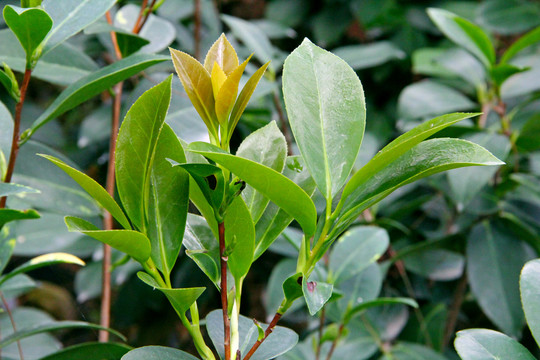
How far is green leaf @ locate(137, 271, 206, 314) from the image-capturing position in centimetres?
34

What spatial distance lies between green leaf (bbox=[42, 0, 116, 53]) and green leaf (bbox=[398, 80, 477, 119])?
676 mm

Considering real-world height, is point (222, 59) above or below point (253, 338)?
above

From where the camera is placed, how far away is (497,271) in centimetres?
92

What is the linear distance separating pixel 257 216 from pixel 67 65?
408 mm

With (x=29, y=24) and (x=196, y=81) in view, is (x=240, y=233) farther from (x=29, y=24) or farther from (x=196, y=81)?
(x=29, y=24)

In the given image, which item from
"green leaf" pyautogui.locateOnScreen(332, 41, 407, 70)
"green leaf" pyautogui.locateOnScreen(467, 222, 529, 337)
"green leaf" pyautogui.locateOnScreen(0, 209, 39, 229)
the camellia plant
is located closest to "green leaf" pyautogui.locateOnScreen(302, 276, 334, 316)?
the camellia plant

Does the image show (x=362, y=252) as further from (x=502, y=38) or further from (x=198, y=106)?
(x=502, y=38)

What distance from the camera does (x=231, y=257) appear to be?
38 centimetres

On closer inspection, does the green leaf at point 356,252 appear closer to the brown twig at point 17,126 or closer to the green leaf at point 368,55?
the brown twig at point 17,126

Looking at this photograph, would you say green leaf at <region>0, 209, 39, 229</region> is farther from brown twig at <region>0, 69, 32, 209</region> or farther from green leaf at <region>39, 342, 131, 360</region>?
green leaf at <region>39, 342, 131, 360</region>

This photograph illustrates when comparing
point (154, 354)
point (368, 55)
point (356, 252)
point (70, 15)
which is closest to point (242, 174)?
point (154, 354)

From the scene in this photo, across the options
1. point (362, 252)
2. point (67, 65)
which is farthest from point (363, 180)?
point (67, 65)

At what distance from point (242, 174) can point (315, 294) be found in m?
0.09

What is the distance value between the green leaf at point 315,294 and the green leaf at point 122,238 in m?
0.11
